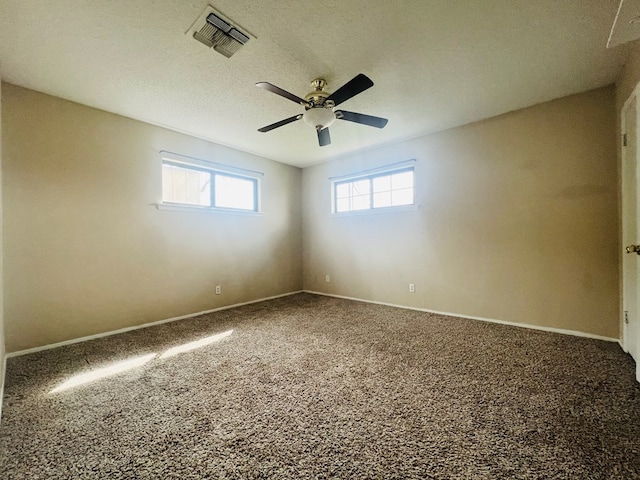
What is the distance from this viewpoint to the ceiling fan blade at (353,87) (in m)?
1.73

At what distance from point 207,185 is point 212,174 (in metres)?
0.19

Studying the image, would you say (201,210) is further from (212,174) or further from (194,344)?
(194,344)

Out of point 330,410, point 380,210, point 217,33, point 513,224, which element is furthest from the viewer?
point 380,210

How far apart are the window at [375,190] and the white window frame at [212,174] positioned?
139 centimetres

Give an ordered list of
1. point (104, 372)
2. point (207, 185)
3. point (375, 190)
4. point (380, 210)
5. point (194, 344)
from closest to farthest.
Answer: point (104, 372), point (194, 344), point (207, 185), point (380, 210), point (375, 190)

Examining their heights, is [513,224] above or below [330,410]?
above

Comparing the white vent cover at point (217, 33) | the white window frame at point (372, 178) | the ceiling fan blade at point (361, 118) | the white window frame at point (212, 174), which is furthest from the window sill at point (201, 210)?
the ceiling fan blade at point (361, 118)

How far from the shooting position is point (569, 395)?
1.58 metres

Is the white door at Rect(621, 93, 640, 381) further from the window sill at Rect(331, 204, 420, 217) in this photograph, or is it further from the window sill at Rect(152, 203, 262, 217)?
the window sill at Rect(152, 203, 262, 217)

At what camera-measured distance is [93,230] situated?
2.73 meters

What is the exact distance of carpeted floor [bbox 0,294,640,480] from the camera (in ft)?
3.65

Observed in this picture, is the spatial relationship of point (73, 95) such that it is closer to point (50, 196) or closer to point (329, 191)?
point (50, 196)

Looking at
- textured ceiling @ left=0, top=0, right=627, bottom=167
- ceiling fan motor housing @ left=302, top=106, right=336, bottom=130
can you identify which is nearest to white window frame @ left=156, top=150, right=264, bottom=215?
textured ceiling @ left=0, top=0, right=627, bottom=167

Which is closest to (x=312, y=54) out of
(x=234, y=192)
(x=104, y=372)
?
(x=234, y=192)
